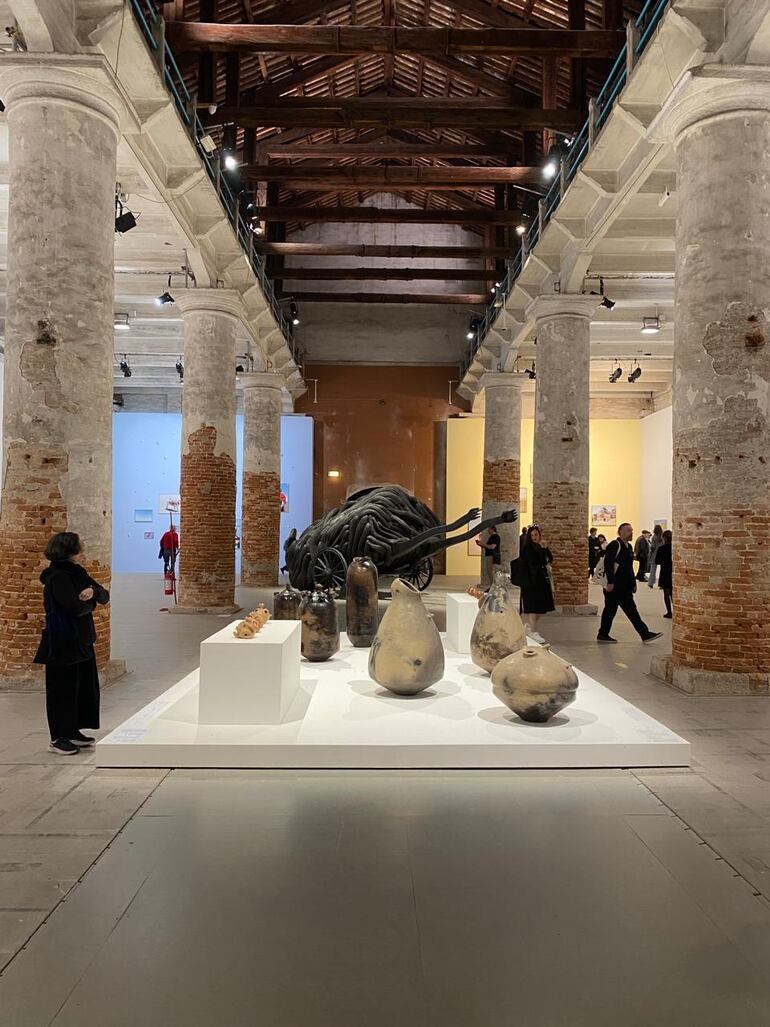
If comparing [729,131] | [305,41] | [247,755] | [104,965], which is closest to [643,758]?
[247,755]

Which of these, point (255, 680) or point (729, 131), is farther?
point (729, 131)

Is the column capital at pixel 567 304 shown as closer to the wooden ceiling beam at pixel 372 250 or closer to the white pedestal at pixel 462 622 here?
the wooden ceiling beam at pixel 372 250

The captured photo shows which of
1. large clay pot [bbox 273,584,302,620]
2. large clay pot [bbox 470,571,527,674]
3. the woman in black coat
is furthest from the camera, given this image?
large clay pot [bbox 273,584,302,620]

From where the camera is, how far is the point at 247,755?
4629mm

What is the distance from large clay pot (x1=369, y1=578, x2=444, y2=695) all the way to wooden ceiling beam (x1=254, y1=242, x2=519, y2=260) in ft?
41.5

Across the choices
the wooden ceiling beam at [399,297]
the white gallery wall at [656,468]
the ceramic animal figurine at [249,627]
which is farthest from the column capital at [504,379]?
the ceramic animal figurine at [249,627]

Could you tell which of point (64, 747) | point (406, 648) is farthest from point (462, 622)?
point (64, 747)

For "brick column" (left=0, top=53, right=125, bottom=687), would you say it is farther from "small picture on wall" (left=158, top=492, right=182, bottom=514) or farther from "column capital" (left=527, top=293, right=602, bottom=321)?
"small picture on wall" (left=158, top=492, right=182, bottom=514)

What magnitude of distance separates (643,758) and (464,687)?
5.57 feet

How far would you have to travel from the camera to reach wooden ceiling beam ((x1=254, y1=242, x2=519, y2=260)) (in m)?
17.0

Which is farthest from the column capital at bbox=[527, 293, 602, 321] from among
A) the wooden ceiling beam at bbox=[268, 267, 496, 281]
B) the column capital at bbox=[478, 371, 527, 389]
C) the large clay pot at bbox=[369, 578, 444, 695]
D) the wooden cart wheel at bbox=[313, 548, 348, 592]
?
the large clay pot at bbox=[369, 578, 444, 695]

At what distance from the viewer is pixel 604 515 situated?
2578cm

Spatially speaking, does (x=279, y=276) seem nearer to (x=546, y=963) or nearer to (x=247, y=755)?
(x=247, y=755)

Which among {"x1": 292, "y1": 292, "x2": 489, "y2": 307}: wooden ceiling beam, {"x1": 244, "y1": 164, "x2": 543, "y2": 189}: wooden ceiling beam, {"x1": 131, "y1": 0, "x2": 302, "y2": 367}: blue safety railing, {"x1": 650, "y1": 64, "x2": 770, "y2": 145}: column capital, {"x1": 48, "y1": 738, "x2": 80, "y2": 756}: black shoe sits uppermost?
{"x1": 244, "y1": 164, "x2": 543, "y2": 189}: wooden ceiling beam
